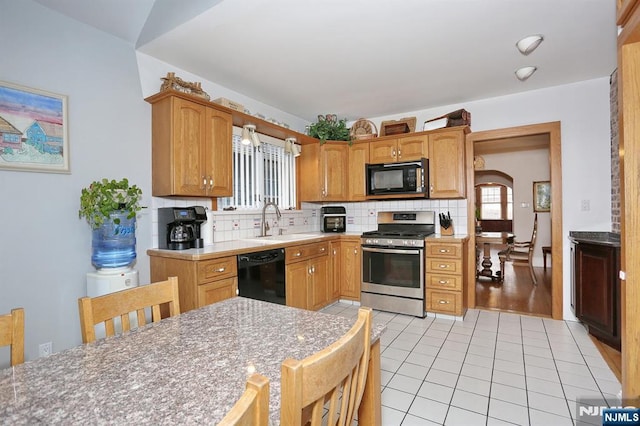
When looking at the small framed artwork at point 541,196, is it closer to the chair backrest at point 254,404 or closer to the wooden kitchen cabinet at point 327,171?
the wooden kitchen cabinet at point 327,171

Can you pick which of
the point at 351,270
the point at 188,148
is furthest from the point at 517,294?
the point at 188,148

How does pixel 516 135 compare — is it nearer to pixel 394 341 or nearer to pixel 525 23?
pixel 525 23

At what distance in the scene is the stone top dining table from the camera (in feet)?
2.10

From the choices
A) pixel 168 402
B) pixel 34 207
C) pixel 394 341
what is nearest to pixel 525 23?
pixel 394 341

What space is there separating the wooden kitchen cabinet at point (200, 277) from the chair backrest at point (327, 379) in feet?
5.55

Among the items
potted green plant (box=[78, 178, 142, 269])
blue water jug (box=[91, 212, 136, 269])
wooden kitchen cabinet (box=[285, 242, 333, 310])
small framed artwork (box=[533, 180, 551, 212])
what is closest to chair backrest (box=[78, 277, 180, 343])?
potted green plant (box=[78, 178, 142, 269])

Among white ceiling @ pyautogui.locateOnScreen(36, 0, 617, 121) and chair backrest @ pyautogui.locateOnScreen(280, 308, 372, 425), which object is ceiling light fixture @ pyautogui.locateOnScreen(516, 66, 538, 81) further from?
chair backrest @ pyautogui.locateOnScreen(280, 308, 372, 425)

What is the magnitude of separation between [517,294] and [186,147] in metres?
4.69

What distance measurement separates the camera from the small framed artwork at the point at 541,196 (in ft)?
22.4

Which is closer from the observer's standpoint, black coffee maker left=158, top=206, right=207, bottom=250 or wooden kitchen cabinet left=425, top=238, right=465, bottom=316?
black coffee maker left=158, top=206, right=207, bottom=250

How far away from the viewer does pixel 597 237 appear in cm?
289

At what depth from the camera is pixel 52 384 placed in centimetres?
74

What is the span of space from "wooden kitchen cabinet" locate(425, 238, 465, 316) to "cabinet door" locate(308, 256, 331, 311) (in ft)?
3.77

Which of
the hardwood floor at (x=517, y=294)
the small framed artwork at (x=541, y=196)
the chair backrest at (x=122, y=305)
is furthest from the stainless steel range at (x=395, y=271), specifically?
the small framed artwork at (x=541, y=196)
